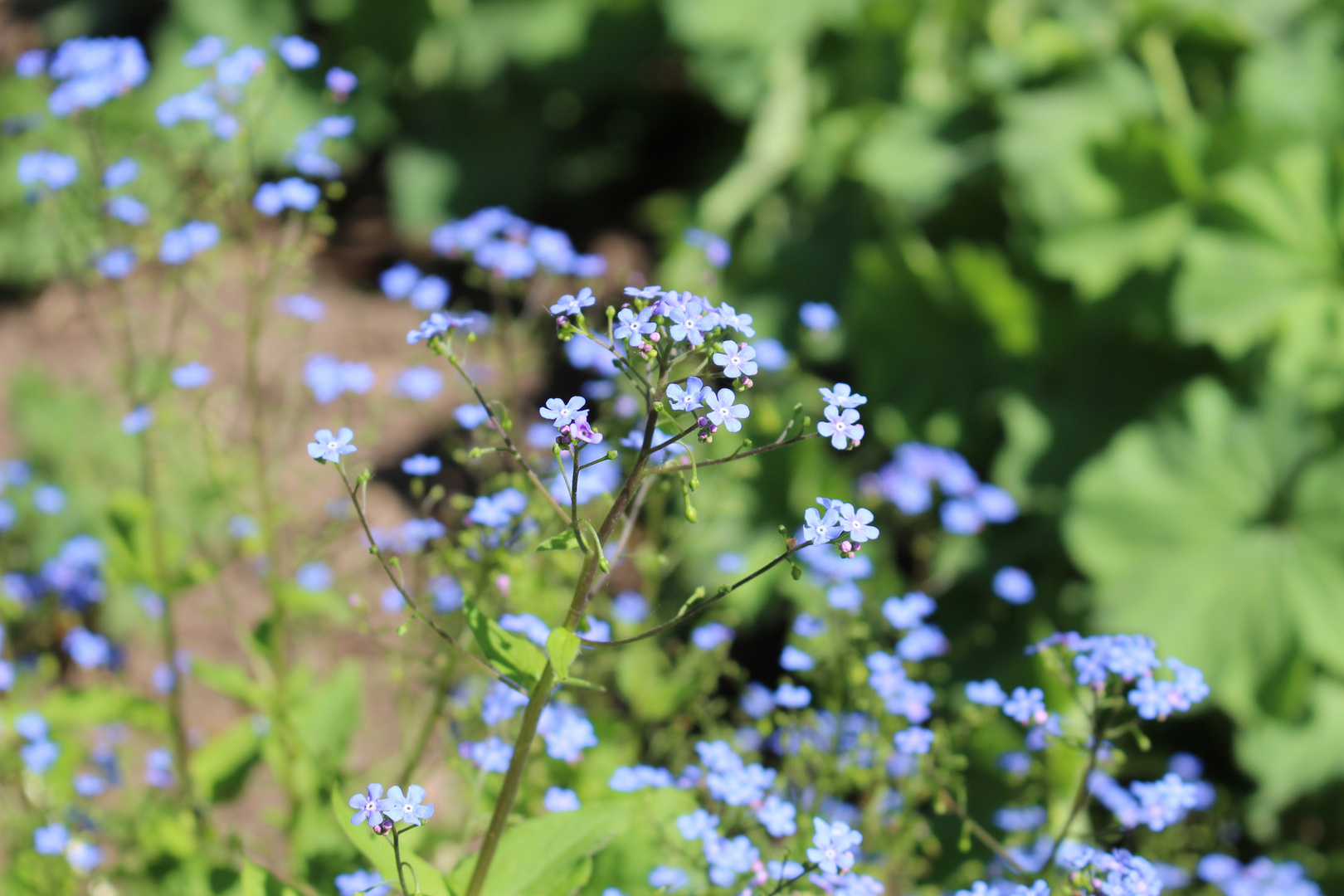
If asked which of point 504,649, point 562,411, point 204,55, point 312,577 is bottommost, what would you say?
point 312,577

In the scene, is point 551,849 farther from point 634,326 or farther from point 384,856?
point 634,326

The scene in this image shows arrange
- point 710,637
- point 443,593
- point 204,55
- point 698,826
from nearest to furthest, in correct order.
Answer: point 698,826, point 710,637, point 204,55, point 443,593

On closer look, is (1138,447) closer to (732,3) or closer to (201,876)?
(732,3)

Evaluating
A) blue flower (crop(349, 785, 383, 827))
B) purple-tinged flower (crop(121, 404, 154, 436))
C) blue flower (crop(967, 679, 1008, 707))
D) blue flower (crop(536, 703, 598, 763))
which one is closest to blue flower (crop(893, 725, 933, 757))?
blue flower (crop(967, 679, 1008, 707))

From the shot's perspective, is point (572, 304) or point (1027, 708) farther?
point (1027, 708)

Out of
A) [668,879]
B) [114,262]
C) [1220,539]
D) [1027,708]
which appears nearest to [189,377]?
[114,262]

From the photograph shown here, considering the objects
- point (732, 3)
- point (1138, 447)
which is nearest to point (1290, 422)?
point (1138, 447)
